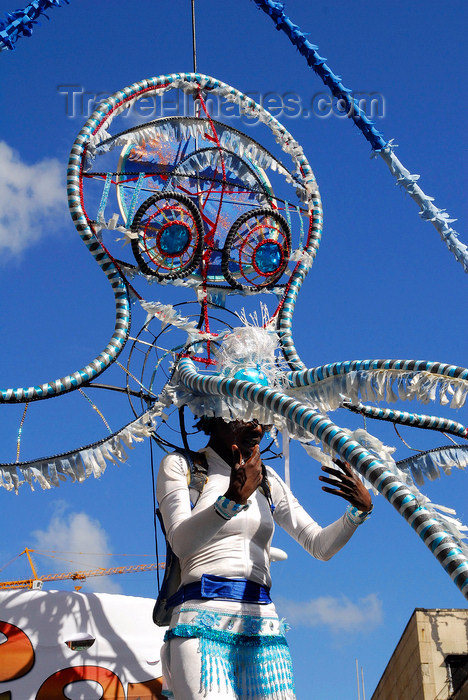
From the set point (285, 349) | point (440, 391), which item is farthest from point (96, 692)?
point (440, 391)

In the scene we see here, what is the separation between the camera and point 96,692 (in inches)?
203

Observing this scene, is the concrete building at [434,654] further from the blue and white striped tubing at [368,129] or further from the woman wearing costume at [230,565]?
the woman wearing costume at [230,565]

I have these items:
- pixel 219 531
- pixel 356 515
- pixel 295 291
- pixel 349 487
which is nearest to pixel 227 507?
pixel 219 531

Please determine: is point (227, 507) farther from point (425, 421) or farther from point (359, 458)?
point (425, 421)

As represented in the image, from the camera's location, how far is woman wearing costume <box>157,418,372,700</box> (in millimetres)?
3748

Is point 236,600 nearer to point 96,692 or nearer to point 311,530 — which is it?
point 311,530

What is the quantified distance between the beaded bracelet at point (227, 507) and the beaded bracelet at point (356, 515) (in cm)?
70

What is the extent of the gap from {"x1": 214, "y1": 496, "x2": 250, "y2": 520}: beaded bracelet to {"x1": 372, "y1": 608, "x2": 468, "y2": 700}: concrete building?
11969 mm

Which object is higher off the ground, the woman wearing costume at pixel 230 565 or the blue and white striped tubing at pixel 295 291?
the blue and white striped tubing at pixel 295 291

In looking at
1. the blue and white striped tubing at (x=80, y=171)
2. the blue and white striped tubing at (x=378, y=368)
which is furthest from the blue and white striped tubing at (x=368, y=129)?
the blue and white striped tubing at (x=378, y=368)

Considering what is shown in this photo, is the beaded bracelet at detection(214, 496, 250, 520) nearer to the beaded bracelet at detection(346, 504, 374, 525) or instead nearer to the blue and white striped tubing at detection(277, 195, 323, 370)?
the beaded bracelet at detection(346, 504, 374, 525)

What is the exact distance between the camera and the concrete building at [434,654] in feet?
48.4

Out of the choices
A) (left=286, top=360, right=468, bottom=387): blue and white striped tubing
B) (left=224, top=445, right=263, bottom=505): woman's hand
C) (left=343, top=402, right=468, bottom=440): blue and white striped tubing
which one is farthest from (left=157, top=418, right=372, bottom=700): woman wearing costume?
(left=343, top=402, right=468, bottom=440): blue and white striped tubing

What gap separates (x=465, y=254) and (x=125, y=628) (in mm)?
3533
